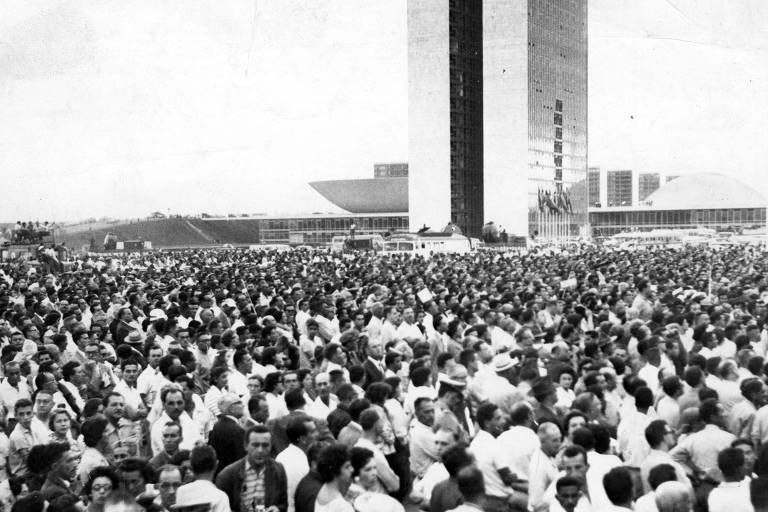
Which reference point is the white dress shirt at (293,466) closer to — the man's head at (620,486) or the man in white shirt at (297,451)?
the man in white shirt at (297,451)

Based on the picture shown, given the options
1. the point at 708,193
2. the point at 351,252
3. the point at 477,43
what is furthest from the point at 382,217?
the point at 708,193

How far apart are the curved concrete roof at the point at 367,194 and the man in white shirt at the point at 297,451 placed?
95074 mm

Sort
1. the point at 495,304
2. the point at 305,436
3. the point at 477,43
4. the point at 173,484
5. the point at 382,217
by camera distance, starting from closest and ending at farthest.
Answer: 1. the point at 173,484
2. the point at 305,436
3. the point at 495,304
4. the point at 477,43
5. the point at 382,217

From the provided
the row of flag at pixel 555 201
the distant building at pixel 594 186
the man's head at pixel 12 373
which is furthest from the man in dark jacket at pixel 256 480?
the distant building at pixel 594 186

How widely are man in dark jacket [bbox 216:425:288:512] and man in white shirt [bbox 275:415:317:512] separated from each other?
102 mm

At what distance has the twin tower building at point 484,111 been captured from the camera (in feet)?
235

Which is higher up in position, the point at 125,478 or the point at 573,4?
the point at 573,4

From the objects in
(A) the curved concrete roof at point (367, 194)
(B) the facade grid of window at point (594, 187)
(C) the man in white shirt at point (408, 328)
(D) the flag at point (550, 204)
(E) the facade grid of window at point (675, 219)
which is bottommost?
(C) the man in white shirt at point (408, 328)

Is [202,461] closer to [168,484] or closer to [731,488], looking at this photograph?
[168,484]

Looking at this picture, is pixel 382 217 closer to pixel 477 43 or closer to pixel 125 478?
pixel 477 43

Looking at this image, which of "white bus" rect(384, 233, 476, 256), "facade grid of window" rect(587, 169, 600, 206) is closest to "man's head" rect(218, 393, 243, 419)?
"white bus" rect(384, 233, 476, 256)

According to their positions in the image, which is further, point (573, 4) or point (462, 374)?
point (573, 4)

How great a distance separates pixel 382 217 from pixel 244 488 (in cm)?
8830

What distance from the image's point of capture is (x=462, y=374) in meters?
7.23
